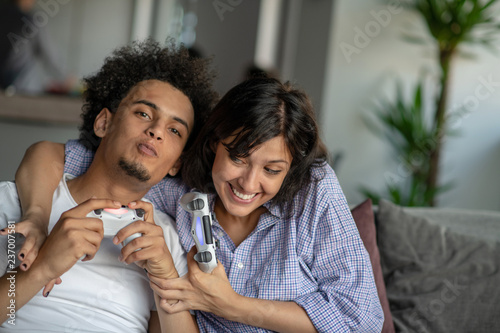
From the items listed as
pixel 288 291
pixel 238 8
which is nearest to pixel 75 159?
pixel 288 291

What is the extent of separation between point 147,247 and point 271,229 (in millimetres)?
443

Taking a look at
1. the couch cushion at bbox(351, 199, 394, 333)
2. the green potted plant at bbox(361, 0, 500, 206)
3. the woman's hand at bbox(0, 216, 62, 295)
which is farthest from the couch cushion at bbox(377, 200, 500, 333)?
the green potted plant at bbox(361, 0, 500, 206)

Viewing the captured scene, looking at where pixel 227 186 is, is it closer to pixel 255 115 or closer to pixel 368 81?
pixel 255 115

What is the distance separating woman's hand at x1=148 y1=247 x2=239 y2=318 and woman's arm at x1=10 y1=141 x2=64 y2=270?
312 mm

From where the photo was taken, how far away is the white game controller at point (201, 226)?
54.2 inches

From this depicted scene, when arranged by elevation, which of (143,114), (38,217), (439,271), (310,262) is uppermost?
(143,114)

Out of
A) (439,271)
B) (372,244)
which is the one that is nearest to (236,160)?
(372,244)

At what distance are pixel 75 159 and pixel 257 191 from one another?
0.65 metres

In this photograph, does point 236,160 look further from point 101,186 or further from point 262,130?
point 101,186

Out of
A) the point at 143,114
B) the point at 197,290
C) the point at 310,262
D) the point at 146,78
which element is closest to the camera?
the point at 197,290

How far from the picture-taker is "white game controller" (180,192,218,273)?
1377 millimetres

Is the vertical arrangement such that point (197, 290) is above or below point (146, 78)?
below

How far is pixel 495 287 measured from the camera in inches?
72.6

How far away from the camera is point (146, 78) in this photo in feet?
6.07
